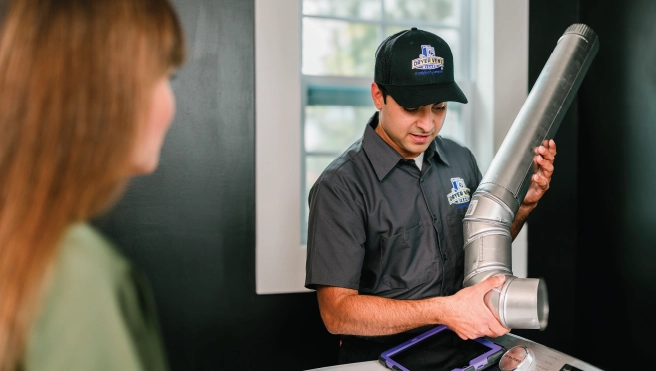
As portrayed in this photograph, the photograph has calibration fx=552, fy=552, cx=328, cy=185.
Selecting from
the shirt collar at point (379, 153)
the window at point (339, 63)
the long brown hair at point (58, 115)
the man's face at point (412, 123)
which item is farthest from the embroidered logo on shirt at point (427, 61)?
the long brown hair at point (58, 115)

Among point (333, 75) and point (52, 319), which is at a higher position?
point (333, 75)

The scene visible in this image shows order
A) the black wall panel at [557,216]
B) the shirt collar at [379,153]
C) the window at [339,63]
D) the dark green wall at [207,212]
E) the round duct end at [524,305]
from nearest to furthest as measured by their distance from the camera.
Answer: the round duct end at [524,305], the shirt collar at [379,153], the dark green wall at [207,212], the window at [339,63], the black wall panel at [557,216]

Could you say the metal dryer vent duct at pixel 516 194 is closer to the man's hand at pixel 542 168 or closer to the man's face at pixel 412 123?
the man's hand at pixel 542 168

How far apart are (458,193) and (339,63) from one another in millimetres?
824

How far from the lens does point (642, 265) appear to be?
2.03 m

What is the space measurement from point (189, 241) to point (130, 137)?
4.70 feet

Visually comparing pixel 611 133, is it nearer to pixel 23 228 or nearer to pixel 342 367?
pixel 342 367

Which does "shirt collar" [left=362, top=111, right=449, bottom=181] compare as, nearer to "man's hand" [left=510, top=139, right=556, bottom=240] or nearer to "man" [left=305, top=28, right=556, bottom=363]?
"man" [left=305, top=28, right=556, bottom=363]

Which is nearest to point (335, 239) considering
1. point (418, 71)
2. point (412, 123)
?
point (412, 123)

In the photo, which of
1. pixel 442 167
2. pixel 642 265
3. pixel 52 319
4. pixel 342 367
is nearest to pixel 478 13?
pixel 442 167

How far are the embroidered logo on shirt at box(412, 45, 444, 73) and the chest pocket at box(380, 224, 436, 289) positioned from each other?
0.47 metres

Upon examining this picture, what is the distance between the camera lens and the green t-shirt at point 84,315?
0.54m

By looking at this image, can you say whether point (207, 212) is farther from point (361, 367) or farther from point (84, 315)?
point (84, 315)

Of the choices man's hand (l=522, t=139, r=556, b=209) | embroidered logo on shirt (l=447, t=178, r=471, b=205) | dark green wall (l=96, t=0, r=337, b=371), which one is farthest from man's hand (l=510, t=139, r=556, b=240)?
dark green wall (l=96, t=0, r=337, b=371)
